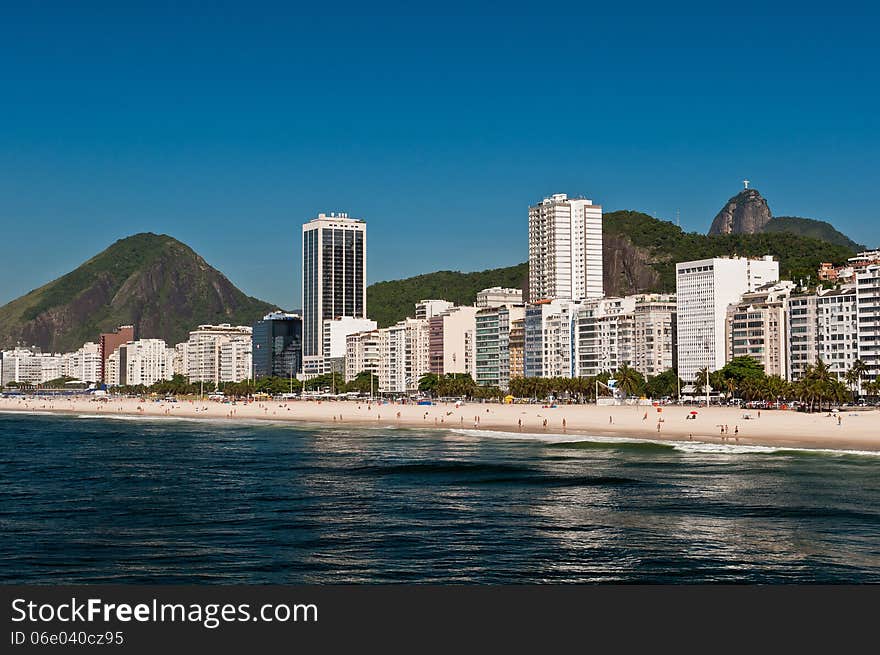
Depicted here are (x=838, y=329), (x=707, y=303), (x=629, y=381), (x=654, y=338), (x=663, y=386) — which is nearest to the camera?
(x=838, y=329)

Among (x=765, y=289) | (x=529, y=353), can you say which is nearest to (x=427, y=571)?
→ (x=765, y=289)

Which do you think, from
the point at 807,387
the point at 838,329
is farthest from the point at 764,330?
the point at 807,387

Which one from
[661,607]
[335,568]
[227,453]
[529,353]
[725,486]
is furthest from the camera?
[529,353]

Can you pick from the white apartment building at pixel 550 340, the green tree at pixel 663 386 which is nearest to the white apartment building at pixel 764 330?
the green tree at pixel 663 386

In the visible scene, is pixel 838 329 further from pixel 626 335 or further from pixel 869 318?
pixel 626 335

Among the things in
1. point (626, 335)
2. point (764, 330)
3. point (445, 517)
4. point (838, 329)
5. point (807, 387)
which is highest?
point (626, 335)

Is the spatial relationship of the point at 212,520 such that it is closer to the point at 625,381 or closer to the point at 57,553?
the point at 57,553

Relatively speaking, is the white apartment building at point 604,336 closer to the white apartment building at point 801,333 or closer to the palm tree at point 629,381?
the palm tree at point 629,381
